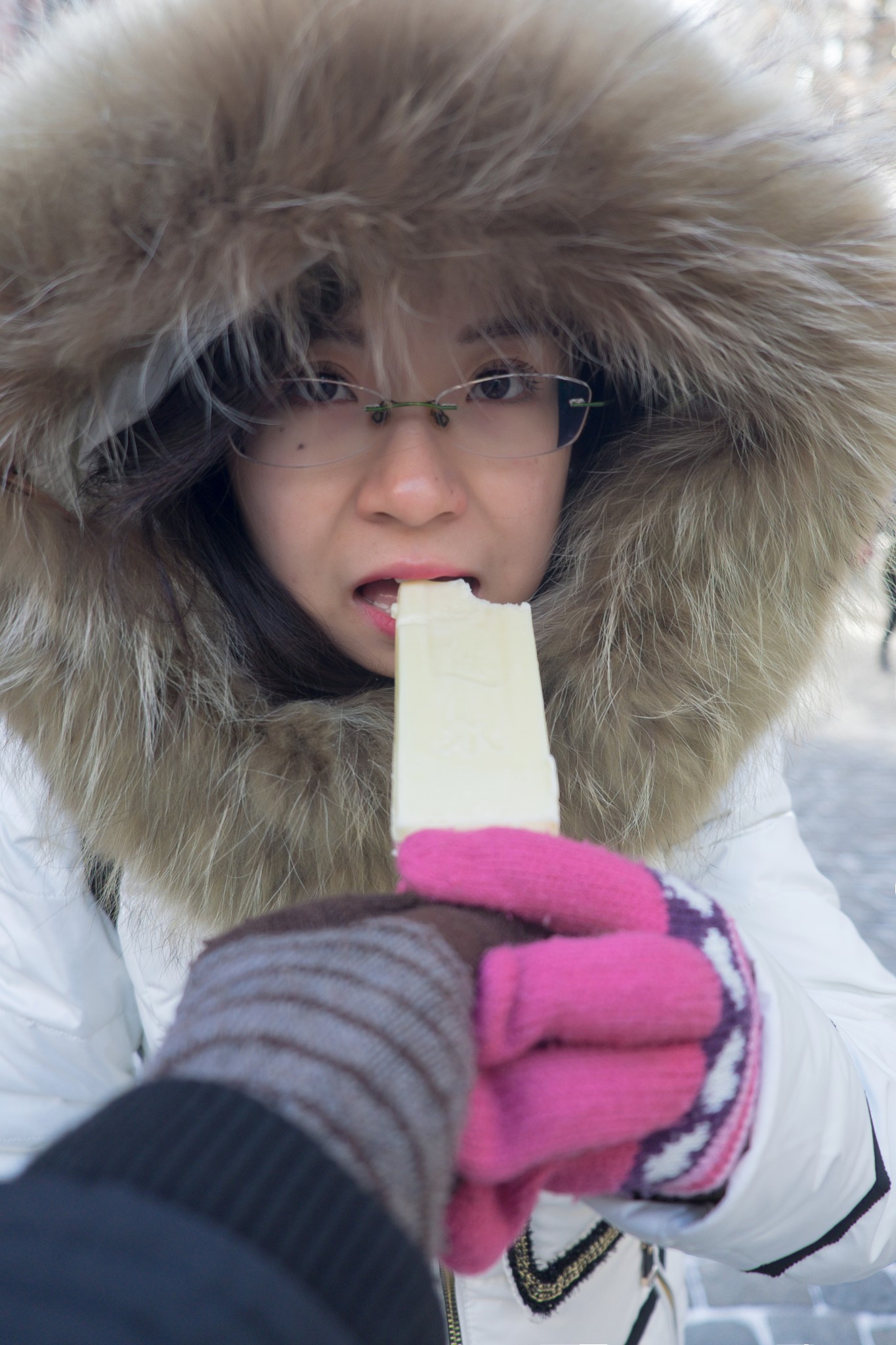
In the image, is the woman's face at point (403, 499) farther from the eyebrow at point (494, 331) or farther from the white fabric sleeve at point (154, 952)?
the white fabric sleeve at point (154, 952)

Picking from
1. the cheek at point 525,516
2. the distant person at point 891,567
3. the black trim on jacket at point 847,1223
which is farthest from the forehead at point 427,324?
the black trim on jacket at point 847,1223

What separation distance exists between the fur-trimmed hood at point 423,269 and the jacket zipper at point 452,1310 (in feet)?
1.50

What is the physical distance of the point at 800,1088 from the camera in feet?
2.50

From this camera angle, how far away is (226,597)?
125cm

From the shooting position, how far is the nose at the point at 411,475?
3.51 feet

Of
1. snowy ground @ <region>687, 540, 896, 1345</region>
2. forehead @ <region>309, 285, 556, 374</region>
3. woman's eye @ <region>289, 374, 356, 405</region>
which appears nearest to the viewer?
forehead @ <region>309, 285, 556, 374</region>

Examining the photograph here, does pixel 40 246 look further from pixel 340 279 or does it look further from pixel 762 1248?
pixel 762 1248

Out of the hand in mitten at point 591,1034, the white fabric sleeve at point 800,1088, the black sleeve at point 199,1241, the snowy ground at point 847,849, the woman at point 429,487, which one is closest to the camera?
the black sleeve at point 199,1241

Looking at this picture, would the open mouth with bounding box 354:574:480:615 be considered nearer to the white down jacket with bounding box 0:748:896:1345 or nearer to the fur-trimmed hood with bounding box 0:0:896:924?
the fur-trimmed hood with bounding box 0:0:896:924

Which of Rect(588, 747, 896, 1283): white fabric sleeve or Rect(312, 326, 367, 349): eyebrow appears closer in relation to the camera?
Rect(588, 747, 896, 1283): white fabric sleeve

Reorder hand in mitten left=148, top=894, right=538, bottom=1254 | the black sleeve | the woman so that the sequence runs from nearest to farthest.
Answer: the black sleeve < hand in mitten left=148, top=894, right=538, bottom=1254 < the woman

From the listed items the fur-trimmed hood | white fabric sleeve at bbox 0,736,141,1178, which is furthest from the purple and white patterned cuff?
white fabric sleeve at bbox 0,736,141,1178

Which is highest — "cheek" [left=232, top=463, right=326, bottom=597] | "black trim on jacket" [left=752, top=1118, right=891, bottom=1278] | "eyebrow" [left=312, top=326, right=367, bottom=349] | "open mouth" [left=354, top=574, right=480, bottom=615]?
"eyebrow" [left=312, top=326, right=367, bottom=349]

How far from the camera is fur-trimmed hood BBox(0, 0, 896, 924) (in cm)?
84
